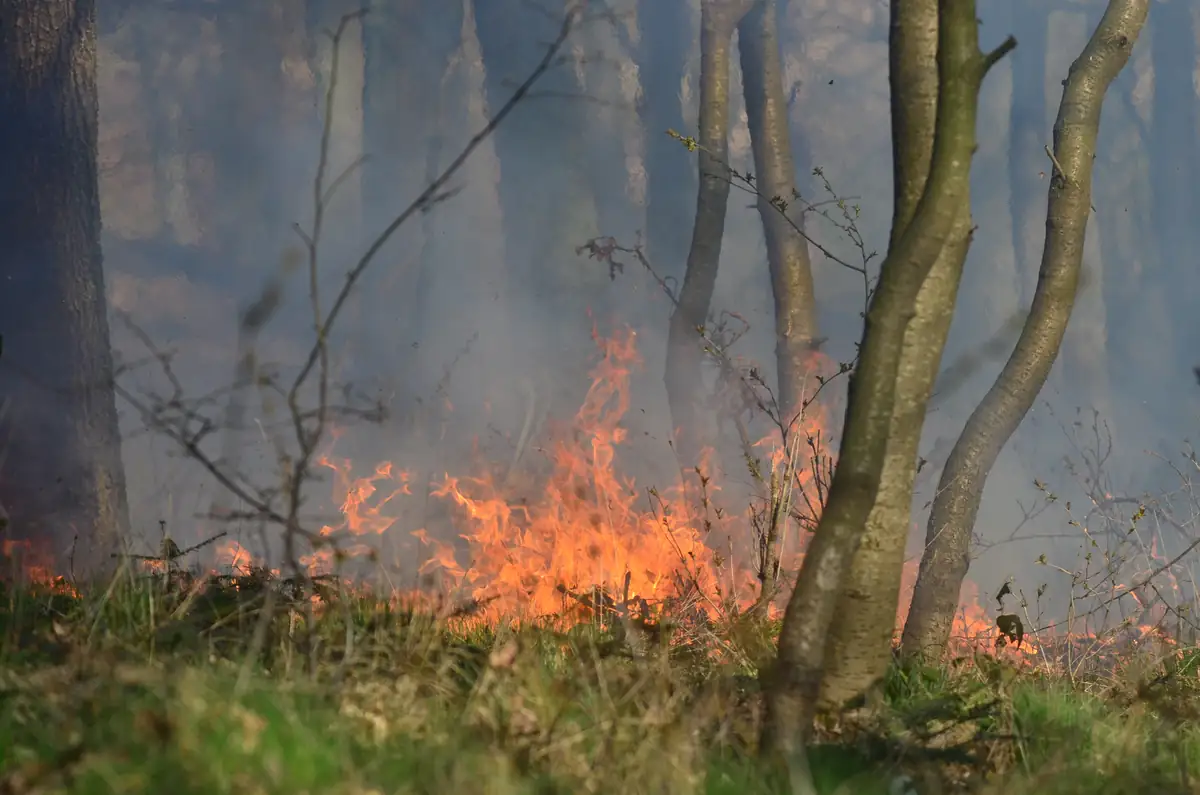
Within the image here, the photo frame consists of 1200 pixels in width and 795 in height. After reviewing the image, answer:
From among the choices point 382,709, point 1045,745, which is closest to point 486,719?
point 382,709

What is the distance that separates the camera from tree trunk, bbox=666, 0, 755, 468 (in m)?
8.76

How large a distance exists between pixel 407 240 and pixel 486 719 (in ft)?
78.8

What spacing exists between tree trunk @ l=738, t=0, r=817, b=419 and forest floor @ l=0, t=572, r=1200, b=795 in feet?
13.6

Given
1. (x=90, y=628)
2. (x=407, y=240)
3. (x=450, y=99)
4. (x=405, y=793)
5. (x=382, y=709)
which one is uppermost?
(x=450, y=99)

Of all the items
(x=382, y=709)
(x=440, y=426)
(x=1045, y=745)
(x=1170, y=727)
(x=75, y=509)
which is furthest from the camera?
(x=440, y=426)

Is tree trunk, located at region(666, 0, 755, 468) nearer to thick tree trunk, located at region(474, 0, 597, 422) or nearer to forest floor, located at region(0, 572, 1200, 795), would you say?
forest floor, located at region(0, 572, 1200, 795)

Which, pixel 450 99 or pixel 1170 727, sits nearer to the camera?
pixel 1170 727

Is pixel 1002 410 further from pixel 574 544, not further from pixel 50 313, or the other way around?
pixel 50 313

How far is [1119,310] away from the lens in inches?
1323

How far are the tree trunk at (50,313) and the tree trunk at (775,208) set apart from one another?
15.3 ft

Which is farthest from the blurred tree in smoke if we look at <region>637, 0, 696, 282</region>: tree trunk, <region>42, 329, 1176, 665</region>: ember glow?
<region>637, 0, 696, 282</region>: tree trunk

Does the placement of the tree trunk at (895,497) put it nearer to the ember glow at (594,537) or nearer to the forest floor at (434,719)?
the forest floor at (434,719)

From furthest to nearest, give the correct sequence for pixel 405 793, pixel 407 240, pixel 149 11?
pixel 149 11, pixel 407 240, pixel 405 793

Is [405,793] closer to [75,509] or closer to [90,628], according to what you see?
[90,628]
